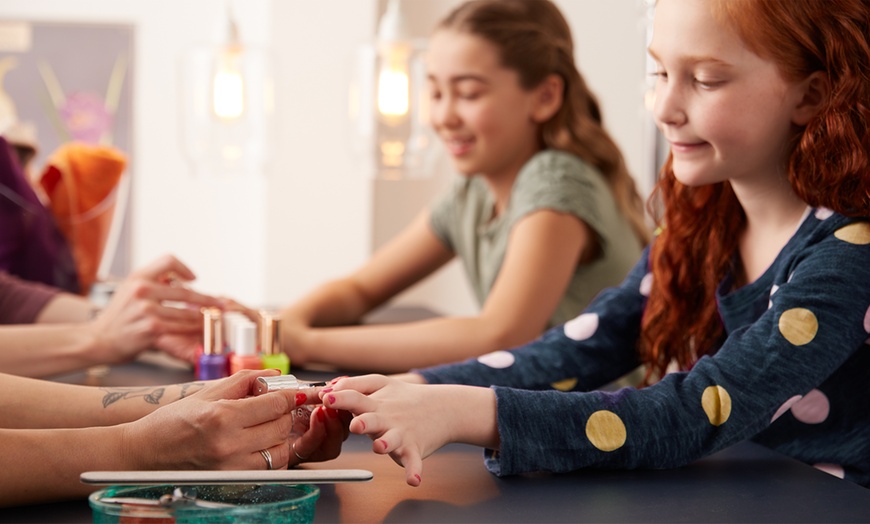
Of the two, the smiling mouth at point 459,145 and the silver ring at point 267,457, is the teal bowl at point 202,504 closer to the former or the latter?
the silver ring at point 267,457

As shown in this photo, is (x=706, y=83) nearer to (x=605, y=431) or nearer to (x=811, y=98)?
(x=811, y=98)

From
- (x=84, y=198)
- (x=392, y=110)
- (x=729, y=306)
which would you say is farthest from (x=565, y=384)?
(x=84, y=198)

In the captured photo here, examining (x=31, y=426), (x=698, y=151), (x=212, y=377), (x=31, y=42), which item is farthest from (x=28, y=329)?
(x=31, y=42)

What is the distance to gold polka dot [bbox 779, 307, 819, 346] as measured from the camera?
0.97 m

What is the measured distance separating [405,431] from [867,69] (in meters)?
0.57

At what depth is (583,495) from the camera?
0.86 m

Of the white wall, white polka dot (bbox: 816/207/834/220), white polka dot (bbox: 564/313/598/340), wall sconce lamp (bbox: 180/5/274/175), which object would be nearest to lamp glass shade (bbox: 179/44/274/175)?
wall sconce lamp (bbox: 180/5/274/175)

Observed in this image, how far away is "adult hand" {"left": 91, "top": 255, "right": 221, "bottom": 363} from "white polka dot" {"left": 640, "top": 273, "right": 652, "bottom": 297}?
59cm

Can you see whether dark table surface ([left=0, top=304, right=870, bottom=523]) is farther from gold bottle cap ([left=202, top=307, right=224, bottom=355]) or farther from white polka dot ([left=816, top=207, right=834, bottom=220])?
gold bottle cap ([left=202, top=307, right=224, bottom=355])

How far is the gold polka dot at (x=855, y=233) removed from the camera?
1017 mm

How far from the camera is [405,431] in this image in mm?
856

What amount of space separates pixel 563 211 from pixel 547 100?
0.27 meters

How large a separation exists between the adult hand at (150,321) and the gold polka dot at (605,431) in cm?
69

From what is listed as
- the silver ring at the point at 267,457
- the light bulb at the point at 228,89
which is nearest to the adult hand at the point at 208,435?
the silver ring at the point at 267,457
